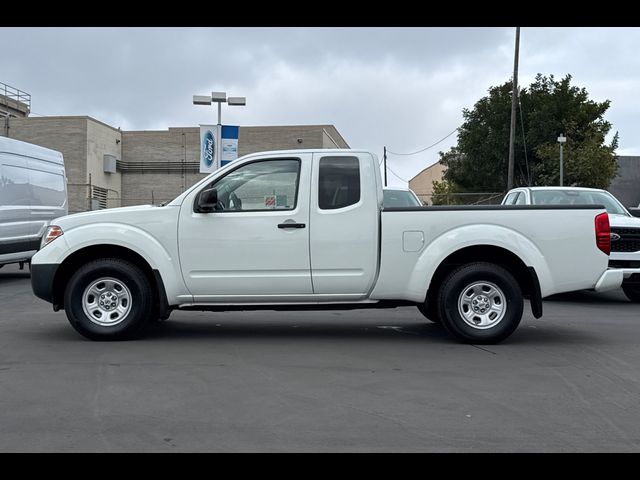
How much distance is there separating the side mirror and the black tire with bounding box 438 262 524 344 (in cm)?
261

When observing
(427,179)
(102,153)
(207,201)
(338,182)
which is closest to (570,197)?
(338,182)

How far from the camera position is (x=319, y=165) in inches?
305

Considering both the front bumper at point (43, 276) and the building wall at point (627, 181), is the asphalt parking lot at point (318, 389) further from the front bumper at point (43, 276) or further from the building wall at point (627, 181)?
the building wall at point (627, 181)

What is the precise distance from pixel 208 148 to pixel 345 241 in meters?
16.3

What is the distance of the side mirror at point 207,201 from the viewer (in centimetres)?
748

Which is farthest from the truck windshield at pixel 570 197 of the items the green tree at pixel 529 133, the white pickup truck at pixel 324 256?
the green tree at pixel 529 133

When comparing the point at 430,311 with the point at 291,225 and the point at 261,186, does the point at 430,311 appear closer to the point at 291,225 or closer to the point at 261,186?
the point at 291,225

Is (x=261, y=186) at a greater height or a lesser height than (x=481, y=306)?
greater

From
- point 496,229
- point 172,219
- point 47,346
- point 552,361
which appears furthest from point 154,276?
point 552,361

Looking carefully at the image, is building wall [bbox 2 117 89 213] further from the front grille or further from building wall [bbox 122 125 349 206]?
the front grille

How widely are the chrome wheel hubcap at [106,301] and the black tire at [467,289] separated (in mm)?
3402

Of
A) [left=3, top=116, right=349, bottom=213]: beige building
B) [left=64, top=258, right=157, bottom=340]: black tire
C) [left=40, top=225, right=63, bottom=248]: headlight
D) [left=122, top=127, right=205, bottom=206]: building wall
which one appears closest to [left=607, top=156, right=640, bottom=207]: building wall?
[left=3, top=116, right=349, bottom=213]: beige building

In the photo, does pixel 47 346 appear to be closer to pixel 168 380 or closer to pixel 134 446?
pixel 168 380

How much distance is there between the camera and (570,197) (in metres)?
12.8
